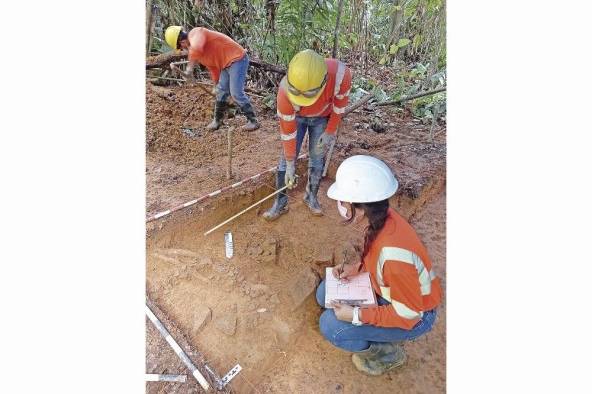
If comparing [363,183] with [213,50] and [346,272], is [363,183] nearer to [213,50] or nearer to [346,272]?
[346,272]

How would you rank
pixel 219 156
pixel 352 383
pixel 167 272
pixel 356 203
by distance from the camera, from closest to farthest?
pixel 356 203, pixel 352 383, pixel 167 272, pixel 219 156

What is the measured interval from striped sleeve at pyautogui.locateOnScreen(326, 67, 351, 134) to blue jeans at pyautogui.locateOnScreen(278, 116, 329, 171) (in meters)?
0.08

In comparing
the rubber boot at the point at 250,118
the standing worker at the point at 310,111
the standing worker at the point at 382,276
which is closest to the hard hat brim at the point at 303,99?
the standing worker at the point at 310,111

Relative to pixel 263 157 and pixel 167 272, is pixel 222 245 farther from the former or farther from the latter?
pixel 263 157

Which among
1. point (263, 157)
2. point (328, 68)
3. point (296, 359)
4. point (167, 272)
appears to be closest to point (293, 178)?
point (263, 157)

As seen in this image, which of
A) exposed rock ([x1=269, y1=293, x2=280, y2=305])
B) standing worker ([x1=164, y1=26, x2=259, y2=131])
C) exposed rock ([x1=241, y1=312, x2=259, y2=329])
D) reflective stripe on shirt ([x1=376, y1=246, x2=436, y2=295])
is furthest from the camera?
standing worker ([x1=164, y1=26, x2=259, y2=131])

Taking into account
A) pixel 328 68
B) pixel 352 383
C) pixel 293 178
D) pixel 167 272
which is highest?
pixel 328 68

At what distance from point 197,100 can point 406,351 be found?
2053 millimetres

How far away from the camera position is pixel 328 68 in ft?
8.22

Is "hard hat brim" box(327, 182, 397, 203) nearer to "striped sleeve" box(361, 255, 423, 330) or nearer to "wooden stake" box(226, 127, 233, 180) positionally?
"striped sleeve" box(361, 255, 423, 330)

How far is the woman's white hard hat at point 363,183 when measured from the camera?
172 centimetres

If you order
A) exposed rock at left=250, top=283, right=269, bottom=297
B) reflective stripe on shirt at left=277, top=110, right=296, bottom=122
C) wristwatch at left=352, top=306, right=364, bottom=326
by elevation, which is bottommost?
exposed rock at left=250, top=283, right=269, bottom=297

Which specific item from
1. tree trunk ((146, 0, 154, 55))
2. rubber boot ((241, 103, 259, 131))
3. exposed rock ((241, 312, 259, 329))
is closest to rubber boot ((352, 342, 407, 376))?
exposed rock ((241, 312, 259, 329))

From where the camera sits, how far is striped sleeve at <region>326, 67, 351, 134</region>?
8.47 ft
